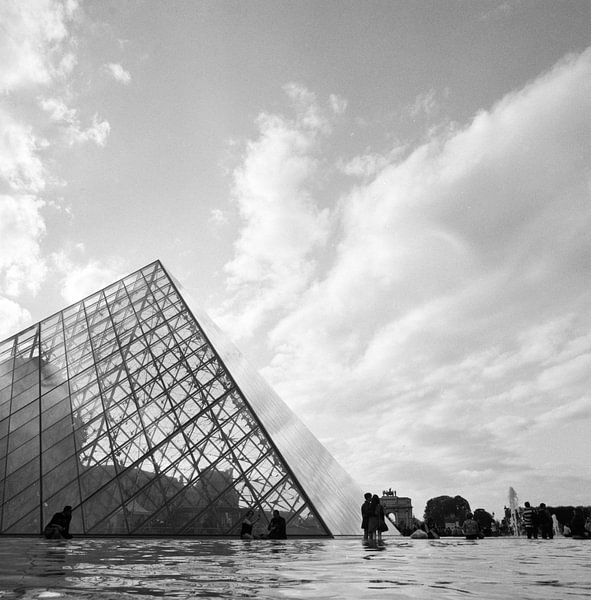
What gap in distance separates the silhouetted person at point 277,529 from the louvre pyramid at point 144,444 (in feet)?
2.87

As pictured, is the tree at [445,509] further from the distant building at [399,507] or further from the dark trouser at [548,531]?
the dark trouser at [548,531]

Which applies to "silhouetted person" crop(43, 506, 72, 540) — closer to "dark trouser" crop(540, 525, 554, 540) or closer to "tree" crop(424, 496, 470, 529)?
"dark trouser" crop(540, 525, 554, 540)

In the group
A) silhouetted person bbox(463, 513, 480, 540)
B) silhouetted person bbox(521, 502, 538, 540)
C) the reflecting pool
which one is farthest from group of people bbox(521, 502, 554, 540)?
the reflecting pool

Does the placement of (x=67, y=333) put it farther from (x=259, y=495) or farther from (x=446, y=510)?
(x=446, y=510)

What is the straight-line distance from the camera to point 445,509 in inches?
Answer: 4181

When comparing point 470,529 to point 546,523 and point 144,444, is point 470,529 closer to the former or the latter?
point 546,523

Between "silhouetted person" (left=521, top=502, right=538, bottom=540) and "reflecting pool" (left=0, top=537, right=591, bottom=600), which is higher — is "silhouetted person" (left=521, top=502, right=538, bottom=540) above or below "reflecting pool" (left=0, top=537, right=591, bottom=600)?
below

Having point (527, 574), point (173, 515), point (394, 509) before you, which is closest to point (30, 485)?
point (173, 515)

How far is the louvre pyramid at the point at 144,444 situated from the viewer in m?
11.0

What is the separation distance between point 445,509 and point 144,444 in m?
107

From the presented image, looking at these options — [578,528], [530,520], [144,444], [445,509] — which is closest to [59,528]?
[144,444]

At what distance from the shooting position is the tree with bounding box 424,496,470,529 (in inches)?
4043

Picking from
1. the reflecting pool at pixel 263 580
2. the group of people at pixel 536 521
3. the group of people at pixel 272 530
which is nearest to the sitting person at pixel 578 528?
the group of people at pixel 536 521

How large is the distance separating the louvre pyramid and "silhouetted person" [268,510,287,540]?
0.87 m
